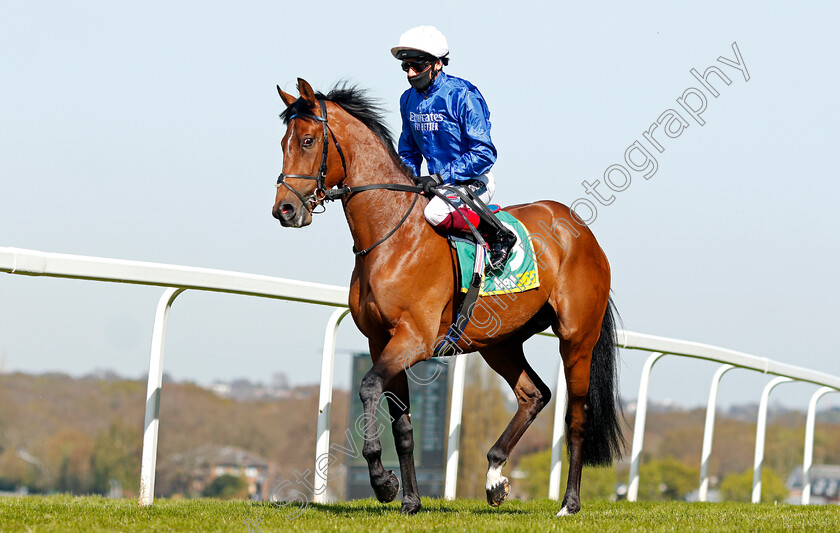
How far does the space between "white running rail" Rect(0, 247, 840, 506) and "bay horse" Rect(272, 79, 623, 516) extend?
0.49m

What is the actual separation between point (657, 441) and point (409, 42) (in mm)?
96595

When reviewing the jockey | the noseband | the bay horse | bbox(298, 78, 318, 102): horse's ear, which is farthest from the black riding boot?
bbox(298, 78, 318, 102): horse's ear

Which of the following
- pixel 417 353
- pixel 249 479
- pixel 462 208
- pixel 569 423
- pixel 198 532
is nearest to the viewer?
pixel 198 532

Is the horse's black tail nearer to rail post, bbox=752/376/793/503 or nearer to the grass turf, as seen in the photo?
the grass turf

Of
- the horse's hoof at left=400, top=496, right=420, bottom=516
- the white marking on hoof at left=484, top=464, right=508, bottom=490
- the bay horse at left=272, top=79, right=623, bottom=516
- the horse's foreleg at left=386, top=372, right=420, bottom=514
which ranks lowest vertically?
the horse's hoof at left=400, top=496, right=420, bottom=516

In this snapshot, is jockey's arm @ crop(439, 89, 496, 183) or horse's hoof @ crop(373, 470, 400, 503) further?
jockey's arm @ crop(439, 89, 496, 183)

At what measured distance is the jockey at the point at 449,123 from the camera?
14.5ft

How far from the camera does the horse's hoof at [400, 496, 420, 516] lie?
4.10 m

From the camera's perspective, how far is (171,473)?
7875cm

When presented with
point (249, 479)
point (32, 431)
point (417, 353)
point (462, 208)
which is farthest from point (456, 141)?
point (32, 431)

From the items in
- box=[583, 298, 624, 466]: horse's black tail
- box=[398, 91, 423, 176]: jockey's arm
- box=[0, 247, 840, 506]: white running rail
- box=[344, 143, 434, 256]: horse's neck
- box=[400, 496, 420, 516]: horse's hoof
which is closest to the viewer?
box=[0, 247, 840, 506]: white running rail

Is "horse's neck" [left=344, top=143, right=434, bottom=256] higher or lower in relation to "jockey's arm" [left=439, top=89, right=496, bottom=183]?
lower

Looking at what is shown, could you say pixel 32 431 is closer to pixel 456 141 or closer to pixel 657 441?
pixel 657 441

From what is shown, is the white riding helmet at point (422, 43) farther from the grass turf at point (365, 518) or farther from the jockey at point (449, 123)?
the grass turf at point (365, 518)
